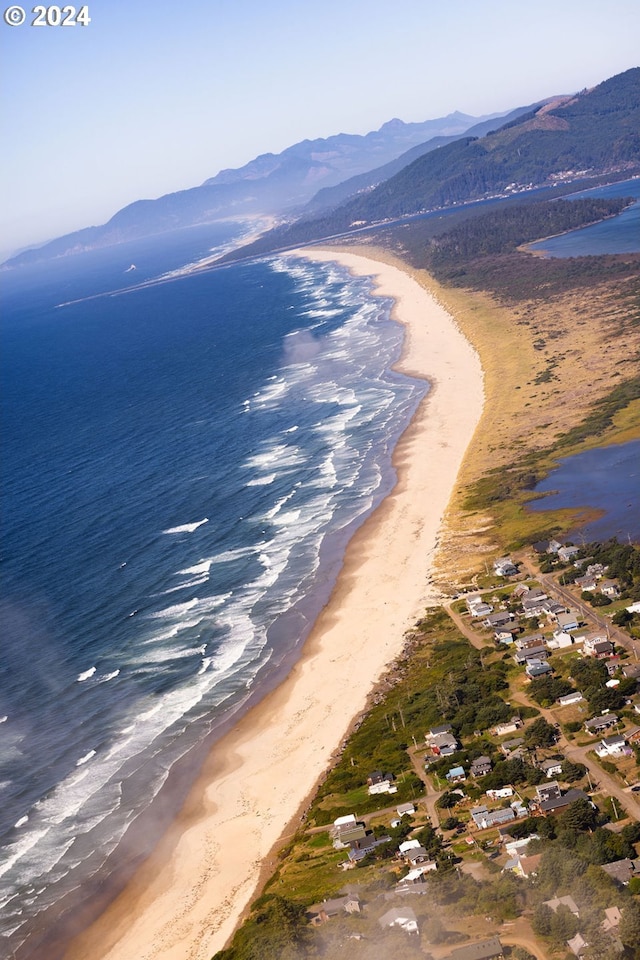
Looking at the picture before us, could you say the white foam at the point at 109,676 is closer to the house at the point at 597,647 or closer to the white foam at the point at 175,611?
the white foam at the point at 175,611

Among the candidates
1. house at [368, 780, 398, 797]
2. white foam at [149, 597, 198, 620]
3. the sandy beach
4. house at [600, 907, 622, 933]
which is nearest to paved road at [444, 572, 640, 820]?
the sandy beach

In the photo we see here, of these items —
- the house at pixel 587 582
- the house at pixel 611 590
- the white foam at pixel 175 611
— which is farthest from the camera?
the white foam at pixel 175 611

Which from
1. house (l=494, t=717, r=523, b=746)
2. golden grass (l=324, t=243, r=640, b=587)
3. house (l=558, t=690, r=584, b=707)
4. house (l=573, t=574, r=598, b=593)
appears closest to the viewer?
house (l=494, t=717, r=523, b=746)

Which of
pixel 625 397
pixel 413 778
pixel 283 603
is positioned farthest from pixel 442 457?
pixel 413 778

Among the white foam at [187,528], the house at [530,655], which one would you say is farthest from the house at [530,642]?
the white foam at [187,528]

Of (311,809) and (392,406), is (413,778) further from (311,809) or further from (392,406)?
(392,406)

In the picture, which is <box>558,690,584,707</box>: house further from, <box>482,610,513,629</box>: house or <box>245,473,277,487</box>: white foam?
<box>245,473,277,487</box>: white foam
